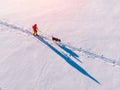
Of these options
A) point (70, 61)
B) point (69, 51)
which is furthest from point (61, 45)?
point (70, 61)

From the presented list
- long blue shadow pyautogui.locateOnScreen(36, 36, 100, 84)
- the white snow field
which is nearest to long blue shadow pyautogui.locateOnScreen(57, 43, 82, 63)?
the white snow field

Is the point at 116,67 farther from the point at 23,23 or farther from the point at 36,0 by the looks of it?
the point at 36,0

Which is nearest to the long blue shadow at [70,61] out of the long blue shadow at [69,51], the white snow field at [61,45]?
the white snow field at [61,45]

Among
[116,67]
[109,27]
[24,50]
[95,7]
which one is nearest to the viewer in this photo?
[116,67]

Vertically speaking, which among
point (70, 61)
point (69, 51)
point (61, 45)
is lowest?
point (70, 61)

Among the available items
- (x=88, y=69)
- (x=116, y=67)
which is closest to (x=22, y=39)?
(x=88, y=69)

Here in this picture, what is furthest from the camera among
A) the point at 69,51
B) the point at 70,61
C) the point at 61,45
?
the point at 61,45

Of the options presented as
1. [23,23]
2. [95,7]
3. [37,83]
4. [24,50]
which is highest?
[95,7]

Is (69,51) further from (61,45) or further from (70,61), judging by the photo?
(70,61)

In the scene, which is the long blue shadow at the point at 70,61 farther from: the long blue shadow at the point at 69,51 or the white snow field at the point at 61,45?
the long blue shadow at the point at 69,51
